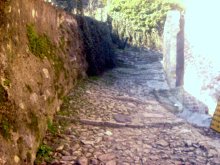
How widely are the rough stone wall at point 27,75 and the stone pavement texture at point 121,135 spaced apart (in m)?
0.35

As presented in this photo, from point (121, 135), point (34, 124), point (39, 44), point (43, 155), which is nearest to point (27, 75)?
point (34, 124)

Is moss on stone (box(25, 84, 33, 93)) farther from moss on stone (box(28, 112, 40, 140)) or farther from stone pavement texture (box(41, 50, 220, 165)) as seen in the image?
stone pavement texture (box(41, 50, 220, 165))

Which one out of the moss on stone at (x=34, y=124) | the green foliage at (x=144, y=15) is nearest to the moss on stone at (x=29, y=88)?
the moss on stone at (x=34, y=124)

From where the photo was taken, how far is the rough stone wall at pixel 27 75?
8.43 feet

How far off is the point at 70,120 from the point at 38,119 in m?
1.04

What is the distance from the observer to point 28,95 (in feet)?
10.1

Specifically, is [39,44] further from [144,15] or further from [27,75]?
[144,15]

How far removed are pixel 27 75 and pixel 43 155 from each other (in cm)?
92

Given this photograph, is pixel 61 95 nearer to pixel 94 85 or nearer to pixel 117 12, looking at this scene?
pixel 94 85

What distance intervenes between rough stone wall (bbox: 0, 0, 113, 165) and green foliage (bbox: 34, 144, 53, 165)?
11 centimetres

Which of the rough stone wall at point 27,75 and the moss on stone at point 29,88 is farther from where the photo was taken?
the moss on stone at point 29,88

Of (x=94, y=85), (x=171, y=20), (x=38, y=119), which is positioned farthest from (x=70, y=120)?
(x=171, y=20)

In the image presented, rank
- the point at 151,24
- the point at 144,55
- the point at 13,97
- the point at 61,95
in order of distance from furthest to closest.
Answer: the point at 151,24
the point at 144,55
the point at 61,95
the point at 13,97

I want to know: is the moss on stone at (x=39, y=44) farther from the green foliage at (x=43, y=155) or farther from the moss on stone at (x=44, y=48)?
the green foliage at (x=43, y=155)
